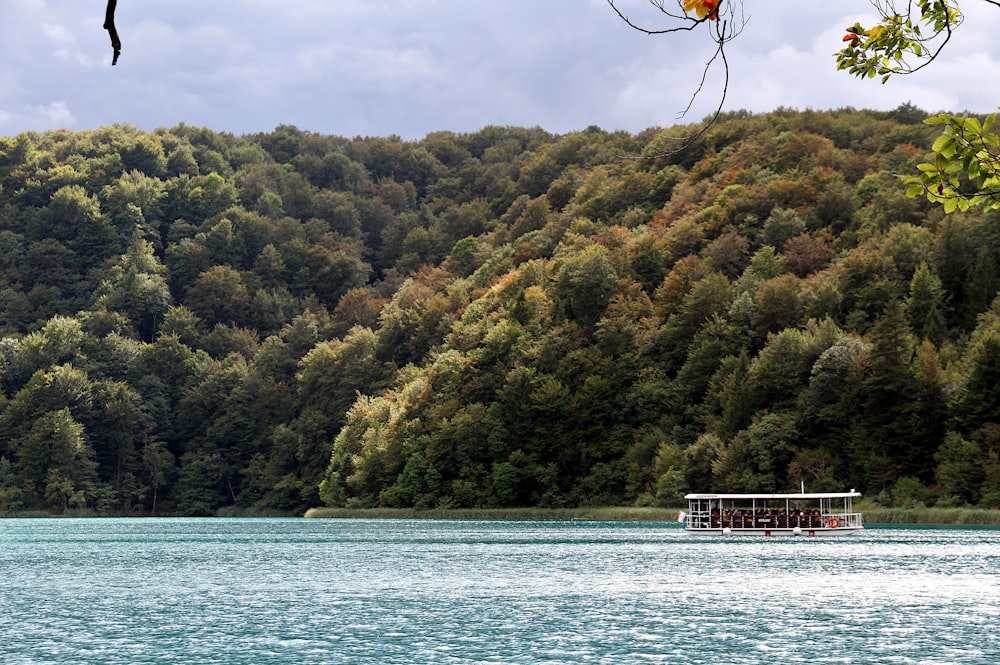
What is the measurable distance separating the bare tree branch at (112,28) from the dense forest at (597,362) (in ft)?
292

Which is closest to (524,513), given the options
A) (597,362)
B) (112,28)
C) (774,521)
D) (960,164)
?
(597,362)

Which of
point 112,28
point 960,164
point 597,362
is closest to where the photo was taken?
point 112,28

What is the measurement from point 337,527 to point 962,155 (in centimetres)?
10626

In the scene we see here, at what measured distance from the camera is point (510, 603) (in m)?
42.0

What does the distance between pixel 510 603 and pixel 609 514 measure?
72.1m

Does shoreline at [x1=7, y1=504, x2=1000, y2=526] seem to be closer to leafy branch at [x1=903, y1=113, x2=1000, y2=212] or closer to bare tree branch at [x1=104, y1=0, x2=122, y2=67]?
leafy branch at [x1=903, y1=113, x2=1000, y2=212]

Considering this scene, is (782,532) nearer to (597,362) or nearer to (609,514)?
(609,514)

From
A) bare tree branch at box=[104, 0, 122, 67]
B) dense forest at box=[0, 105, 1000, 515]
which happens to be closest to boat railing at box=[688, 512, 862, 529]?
dense forest at box=[0, 105, 1000, 515]

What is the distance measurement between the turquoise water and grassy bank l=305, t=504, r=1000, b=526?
14307mm

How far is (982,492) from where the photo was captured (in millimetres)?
88625

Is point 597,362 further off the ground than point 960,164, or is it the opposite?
point 597,362

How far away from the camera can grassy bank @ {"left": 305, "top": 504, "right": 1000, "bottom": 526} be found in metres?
88.8

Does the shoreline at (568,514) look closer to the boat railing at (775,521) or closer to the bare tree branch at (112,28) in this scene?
the boat railing at (775,521)

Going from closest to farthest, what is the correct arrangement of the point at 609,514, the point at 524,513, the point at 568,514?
the point at 609,514
the point at 568,514
the point at 524,513
